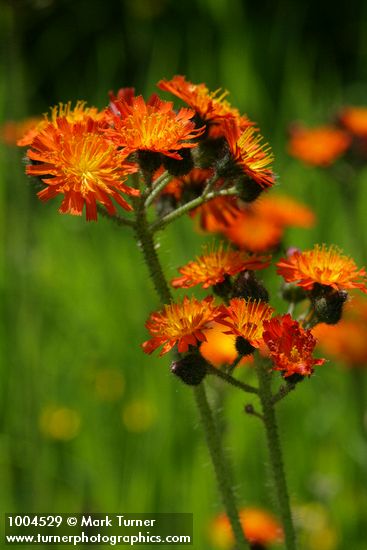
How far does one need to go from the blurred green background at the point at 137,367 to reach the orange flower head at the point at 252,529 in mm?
88

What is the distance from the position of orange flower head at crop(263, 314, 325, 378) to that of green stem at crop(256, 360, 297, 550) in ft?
0.38

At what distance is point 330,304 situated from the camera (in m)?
1.44

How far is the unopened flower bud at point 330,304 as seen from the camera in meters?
1.44

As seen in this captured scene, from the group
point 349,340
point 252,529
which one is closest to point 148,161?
point 252,529

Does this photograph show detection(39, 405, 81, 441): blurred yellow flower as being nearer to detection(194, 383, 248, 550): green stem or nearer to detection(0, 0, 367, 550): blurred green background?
detection(0, 0, 367, 550): blurred green background

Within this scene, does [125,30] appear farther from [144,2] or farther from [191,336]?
[191,336]

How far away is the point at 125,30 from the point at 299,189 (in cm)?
293

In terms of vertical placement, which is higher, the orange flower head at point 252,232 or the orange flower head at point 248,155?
the orange flower head at point 252,232

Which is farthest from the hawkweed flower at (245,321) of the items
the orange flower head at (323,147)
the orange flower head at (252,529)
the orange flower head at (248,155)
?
the orange flower head at (323,147)

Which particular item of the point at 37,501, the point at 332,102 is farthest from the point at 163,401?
the point at 332,102

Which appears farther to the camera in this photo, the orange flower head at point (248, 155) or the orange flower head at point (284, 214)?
the orange flower head at point (284, 214)

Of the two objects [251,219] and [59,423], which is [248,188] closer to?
[251,219]

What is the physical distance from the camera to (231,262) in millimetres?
1508

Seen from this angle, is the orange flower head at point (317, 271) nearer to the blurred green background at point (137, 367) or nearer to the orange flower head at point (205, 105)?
the orange flower head at point (205, 105)
